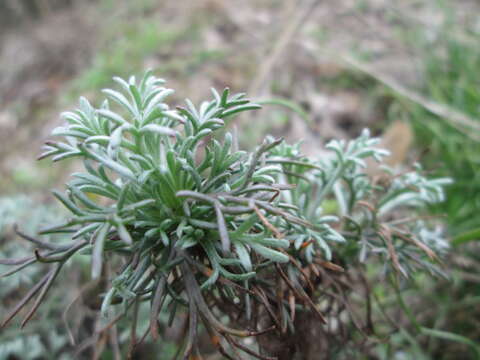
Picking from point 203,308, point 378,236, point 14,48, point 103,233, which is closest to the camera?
point 103,233

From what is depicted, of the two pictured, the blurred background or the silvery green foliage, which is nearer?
the silvery green foliage

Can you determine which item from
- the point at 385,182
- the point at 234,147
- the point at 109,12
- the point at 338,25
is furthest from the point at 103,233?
the point at 109,12

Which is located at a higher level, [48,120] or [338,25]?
[338,25]

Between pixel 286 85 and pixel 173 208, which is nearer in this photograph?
pixel 173 208

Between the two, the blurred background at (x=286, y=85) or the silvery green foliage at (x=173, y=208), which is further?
the blurred background at (x=286, y=85)

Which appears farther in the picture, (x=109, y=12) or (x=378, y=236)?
(x=109, y=12)

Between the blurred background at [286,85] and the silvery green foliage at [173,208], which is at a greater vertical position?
the blurred background at [286,85]

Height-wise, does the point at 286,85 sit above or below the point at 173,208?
above

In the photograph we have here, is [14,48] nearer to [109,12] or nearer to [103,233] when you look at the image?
[109,12]
